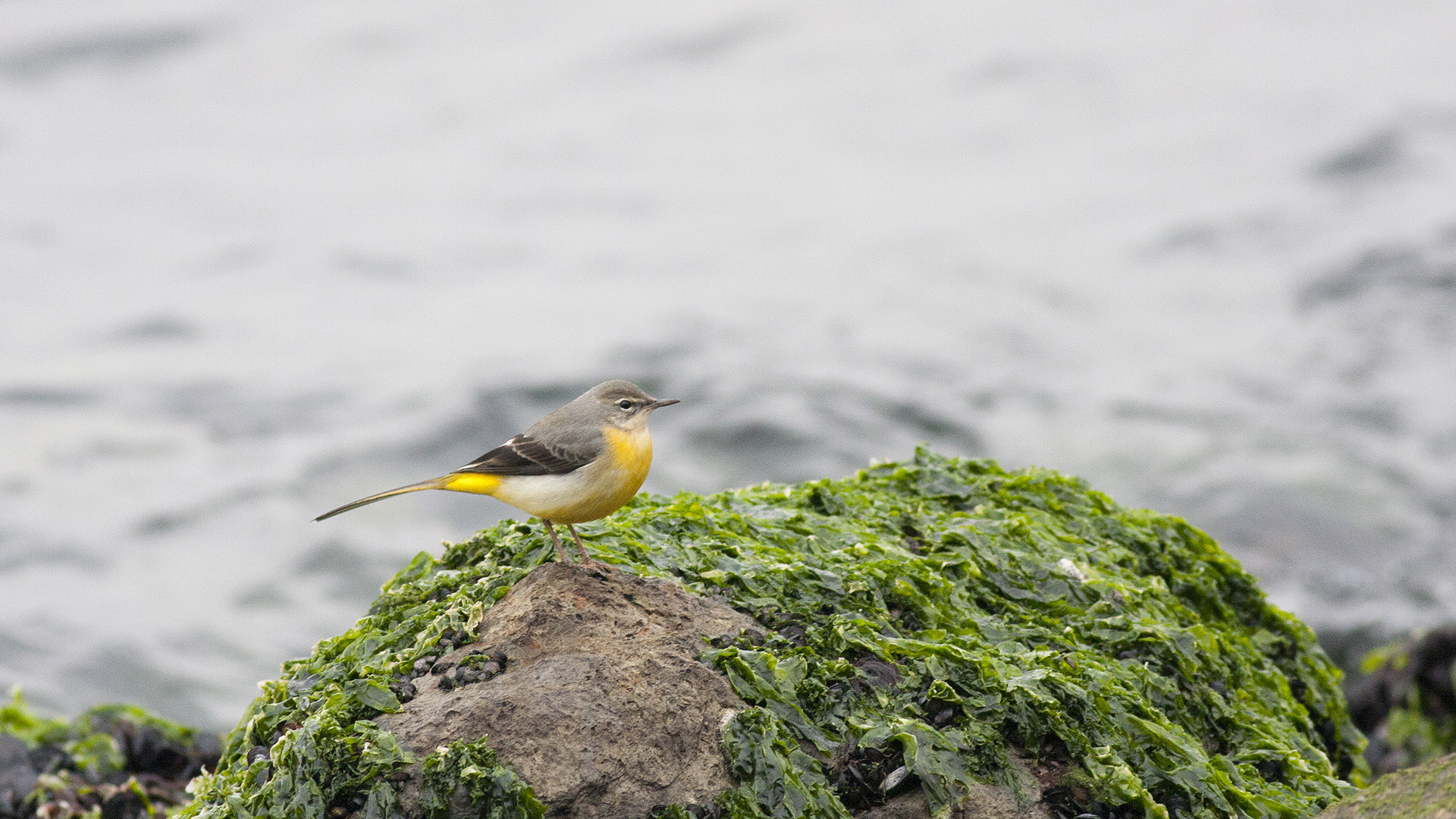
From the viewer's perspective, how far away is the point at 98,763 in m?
6.96

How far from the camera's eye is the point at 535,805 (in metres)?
3.91

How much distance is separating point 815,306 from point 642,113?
548cm

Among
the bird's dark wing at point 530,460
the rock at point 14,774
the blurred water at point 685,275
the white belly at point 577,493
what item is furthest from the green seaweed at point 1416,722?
the rock at point 14,774

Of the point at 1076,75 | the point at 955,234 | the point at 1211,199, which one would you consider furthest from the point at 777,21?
the point at 1211,199

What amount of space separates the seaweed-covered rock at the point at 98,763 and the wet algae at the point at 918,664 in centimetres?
206

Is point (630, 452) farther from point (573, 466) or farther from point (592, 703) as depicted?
point (592, 703)

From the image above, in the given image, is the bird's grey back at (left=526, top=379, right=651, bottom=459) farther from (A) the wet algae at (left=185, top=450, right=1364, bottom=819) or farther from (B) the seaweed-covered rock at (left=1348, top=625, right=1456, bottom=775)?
(B) the seaweed-covered rock at (left=1348, top=625, right=1456, bottom=775)

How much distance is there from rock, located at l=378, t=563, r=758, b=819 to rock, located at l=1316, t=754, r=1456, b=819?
210cm

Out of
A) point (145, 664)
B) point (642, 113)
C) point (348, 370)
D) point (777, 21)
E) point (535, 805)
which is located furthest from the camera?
point (777, 21)

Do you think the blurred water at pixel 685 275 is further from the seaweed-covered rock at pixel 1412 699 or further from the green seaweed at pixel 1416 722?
the green seaweed at pixel 1416 722

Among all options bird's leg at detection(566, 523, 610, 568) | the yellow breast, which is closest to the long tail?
bird's leg at detection(566, 523, 610, 568)

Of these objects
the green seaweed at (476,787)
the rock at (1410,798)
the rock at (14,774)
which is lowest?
the rock at (14,774)

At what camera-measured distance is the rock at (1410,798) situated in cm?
401

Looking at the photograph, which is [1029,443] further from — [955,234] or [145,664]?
[145,664]
